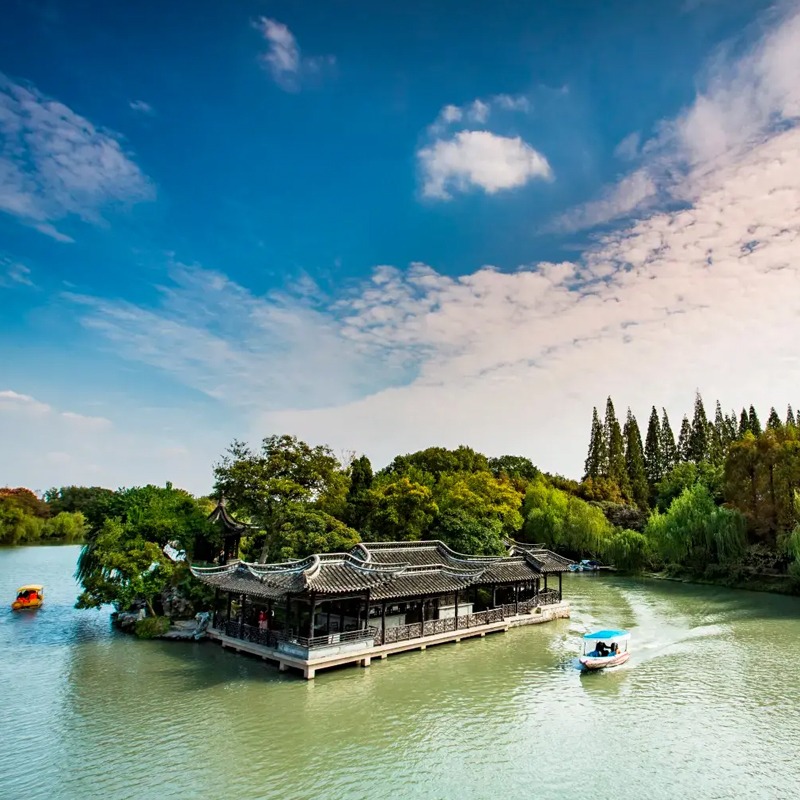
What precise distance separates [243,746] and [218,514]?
700 inches

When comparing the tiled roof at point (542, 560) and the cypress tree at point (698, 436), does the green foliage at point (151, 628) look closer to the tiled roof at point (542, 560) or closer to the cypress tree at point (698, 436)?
the tiled roof at point (542, 560)

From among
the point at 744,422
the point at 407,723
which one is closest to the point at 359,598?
the point at 407,723

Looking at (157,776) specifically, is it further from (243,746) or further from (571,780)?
(571,780)

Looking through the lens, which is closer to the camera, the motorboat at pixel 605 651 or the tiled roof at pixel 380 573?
the tiled roof at pixel 380 573

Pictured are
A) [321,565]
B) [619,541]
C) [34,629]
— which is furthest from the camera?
[619,541]

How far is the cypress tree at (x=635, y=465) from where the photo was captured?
246ft

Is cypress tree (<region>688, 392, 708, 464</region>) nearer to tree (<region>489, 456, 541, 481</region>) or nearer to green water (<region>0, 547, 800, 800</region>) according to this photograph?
tree (<region>489, 456, 541, 481</region>)

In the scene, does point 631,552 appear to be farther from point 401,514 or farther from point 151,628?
point 151,628

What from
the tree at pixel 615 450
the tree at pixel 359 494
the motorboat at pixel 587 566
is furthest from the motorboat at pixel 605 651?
the tree at pixel 615 450

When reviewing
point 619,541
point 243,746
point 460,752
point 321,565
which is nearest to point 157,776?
point 243,746

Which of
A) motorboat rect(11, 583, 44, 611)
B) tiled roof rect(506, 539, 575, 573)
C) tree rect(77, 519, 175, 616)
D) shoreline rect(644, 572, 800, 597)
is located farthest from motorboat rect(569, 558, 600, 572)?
motorboat rect(11, 583, 44, 611)

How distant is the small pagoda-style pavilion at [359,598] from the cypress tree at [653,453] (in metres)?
61.9

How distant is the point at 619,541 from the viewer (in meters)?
51.2

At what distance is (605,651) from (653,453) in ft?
225
